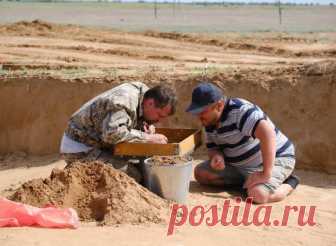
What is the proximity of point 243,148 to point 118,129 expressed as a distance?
1.16 m

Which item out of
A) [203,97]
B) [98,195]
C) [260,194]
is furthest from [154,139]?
[260,194]

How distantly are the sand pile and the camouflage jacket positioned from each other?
31 centimetres

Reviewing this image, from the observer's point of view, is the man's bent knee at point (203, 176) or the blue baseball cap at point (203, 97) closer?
the blue baseball cap at point (203, 97)

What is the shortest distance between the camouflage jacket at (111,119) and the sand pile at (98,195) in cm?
31

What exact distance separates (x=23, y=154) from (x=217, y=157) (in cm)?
362

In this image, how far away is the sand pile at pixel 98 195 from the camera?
465cm

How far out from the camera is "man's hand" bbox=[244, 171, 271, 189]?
17.3ft

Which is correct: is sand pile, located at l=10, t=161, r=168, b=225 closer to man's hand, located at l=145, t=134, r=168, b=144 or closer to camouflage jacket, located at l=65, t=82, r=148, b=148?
camouflage jacket, located at l=65, t=82, r=148, b=148

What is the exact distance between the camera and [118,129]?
5074 mm

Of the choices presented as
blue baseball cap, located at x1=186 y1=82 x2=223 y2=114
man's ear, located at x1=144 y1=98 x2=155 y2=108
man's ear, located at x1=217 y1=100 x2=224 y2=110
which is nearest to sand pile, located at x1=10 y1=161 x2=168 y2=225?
man's ear, located at x1=144 y1=98 x2=155 y2=108

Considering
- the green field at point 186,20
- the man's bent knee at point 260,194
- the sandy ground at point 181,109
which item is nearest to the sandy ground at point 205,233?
the sandy ground at point 181,109

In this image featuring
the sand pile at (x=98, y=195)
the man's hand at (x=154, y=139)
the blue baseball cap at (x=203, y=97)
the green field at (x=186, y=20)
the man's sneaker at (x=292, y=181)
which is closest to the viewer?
the sand pile at (x=98, y=195)

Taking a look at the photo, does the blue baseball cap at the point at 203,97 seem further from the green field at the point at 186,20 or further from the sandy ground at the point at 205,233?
the green field at the point at 186,20

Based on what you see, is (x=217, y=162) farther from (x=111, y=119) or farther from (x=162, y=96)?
(x=111, y=119)
